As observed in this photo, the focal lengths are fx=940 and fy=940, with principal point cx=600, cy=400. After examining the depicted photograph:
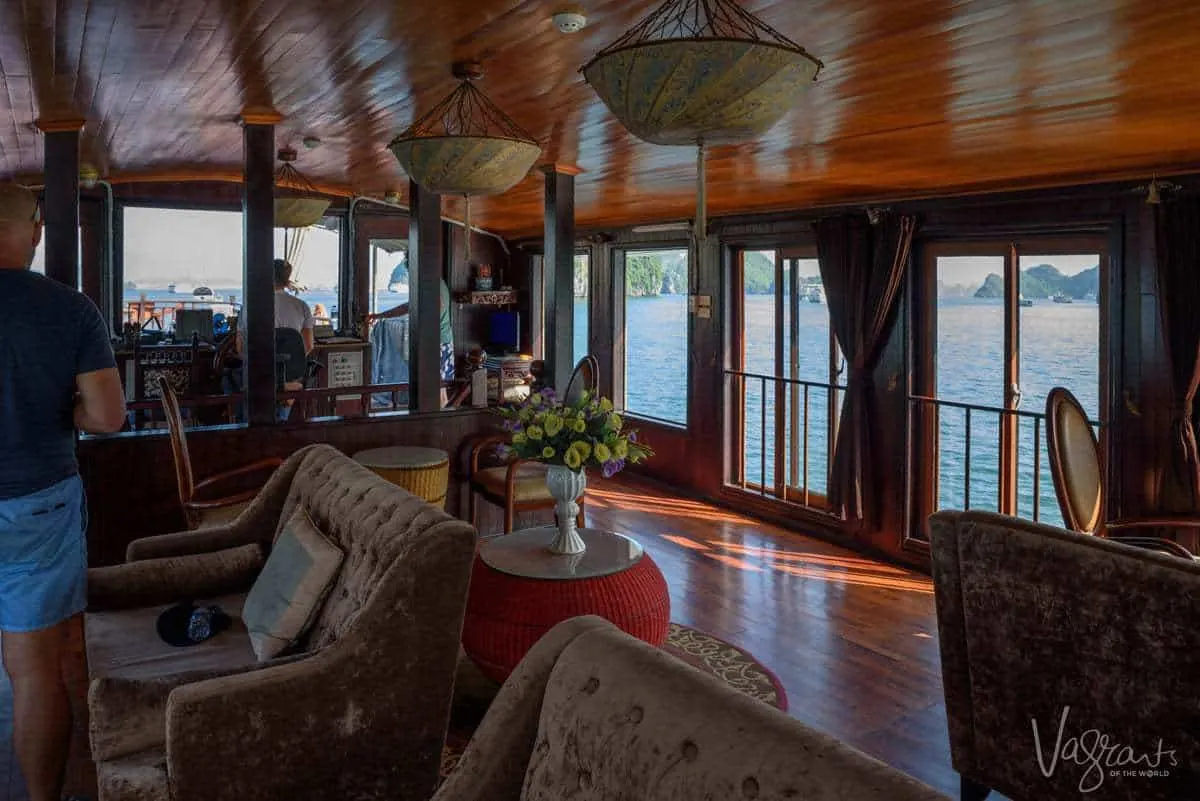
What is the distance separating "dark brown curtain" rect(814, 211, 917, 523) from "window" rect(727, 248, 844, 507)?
0.29 m

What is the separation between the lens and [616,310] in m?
8.67

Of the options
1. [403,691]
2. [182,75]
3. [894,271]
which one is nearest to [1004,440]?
[894,271]

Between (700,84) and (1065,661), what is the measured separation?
163 cm

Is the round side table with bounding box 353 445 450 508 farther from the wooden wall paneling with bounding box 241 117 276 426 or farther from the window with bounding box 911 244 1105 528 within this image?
the window with bounding box 911 244 1105 528

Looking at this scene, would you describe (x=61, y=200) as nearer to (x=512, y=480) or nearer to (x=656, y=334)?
(x=512, y=480)

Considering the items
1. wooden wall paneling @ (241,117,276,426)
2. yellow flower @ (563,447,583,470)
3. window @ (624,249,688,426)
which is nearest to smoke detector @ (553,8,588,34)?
yellow flower @ (563,447,583,470)

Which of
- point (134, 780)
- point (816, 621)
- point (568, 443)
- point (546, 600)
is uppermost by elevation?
point (568, 443)

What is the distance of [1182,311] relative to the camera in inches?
173

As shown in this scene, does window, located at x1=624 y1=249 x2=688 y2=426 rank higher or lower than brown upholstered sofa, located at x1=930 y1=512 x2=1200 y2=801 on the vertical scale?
higher

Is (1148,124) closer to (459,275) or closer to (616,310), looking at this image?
(616,310)

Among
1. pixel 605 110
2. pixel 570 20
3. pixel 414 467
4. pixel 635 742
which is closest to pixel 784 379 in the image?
pixel 414 467

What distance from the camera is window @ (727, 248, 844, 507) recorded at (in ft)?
21.8

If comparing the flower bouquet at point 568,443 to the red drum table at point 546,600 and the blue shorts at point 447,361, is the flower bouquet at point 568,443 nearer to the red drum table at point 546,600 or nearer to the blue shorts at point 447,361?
the red drum table at point 546,600

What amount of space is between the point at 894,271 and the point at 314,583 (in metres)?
4.28
